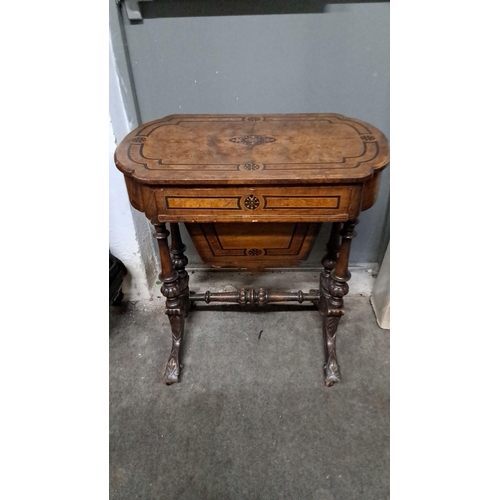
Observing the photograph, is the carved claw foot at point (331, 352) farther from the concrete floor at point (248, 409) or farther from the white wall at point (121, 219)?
the white wall at point (121, 219)

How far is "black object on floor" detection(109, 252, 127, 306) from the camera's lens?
1.59 m

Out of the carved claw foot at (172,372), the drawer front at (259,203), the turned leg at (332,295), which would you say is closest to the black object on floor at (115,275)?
the carved claw foot at (172,372)

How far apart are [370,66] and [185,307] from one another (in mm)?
1318

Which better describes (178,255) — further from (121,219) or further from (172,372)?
(172,372)

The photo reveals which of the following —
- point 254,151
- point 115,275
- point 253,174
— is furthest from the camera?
point 115,275

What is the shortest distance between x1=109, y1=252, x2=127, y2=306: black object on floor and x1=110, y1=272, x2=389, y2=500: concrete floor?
0.20 meters

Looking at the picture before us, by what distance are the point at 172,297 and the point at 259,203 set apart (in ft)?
1.96

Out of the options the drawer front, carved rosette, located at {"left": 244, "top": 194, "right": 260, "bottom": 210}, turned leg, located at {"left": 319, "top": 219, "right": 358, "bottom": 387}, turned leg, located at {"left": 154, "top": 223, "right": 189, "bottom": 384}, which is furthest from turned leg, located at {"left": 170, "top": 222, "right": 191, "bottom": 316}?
turned leg, located at {"left": 319, "top": 219, "right": 358, "bottom": 387}

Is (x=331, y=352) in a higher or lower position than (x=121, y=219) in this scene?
lower

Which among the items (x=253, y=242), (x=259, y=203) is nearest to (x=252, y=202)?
(x=259, y=203)

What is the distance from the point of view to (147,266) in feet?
5.96

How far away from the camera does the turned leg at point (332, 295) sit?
1331 millimetres

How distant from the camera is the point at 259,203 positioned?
40.6 inches

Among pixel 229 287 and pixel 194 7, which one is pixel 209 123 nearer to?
pixel 194 7
